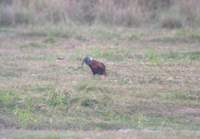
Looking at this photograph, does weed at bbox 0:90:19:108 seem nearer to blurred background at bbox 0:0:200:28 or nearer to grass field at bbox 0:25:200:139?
grass field at bbox 0:25:200:139

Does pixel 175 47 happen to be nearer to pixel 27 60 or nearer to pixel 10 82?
pixel 27 60

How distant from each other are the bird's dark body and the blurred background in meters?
5.55

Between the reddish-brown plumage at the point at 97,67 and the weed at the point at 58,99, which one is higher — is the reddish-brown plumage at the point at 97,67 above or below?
above

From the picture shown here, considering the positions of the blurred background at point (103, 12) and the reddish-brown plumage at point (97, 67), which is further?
the blurred background at point (103, 12)

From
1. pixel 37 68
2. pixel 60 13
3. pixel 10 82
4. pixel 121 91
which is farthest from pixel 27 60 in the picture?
pixel 60 13

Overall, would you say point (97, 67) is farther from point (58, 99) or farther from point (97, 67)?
point (58, 99)

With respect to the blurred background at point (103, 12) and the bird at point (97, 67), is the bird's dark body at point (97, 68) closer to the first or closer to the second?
the bird at point (97, 67)

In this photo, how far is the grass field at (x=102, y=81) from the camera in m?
10.1

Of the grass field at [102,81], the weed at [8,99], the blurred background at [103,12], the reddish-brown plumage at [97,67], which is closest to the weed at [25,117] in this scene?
the grass field at [102,81]

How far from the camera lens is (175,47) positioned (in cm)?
1575

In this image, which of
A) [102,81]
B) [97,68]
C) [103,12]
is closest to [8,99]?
[102,81]

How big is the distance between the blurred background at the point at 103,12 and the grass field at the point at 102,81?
0.61m

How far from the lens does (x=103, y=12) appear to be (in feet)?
59.8

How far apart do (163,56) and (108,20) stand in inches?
149
